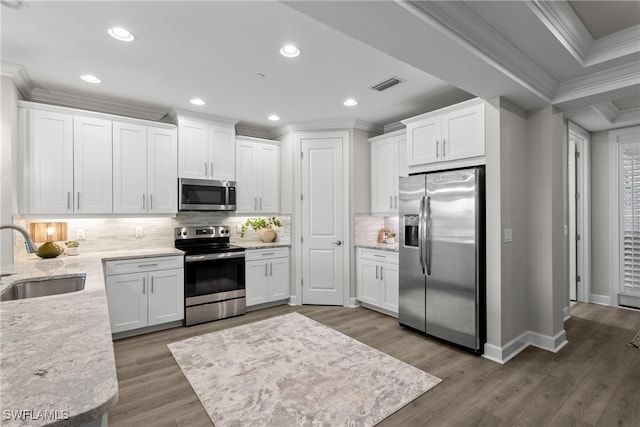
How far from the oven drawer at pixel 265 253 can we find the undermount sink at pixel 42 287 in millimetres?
2192

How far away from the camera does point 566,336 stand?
343cm

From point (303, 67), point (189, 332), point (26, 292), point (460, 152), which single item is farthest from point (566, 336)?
point (26, 292)

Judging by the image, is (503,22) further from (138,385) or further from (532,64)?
(138,385)

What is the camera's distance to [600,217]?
14.8 feet

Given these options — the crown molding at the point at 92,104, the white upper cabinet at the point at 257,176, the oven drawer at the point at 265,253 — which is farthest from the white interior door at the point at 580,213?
the crown molding at the point at 92,104

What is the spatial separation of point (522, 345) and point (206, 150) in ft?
14.2

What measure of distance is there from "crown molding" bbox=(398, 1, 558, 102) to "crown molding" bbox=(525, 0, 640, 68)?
0.81ft

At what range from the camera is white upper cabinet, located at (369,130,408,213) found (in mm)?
4207

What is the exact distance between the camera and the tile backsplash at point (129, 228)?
11.9ft

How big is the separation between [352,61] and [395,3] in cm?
117

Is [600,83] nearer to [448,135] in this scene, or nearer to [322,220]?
[448,135]

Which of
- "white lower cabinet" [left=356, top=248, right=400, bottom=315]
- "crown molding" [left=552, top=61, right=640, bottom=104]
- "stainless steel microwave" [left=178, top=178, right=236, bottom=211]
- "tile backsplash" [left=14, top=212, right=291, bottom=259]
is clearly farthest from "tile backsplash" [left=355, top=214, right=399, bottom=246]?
"crown molding" [left=552, top=61, right=640, bottom=104]

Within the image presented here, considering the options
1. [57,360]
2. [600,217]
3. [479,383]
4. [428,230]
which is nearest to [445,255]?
[428,230]

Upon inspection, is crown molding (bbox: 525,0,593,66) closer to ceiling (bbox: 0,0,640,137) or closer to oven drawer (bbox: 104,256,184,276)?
ceiling (bbox: 0,0,640,137)
